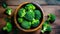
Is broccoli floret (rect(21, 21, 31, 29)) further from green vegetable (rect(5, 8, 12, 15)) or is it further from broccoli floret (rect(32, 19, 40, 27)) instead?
green vegetable (rect(5, 8, 12, 15))

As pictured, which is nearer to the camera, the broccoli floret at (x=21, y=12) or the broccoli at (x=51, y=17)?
the broccoli floret at (x=21, y=12)

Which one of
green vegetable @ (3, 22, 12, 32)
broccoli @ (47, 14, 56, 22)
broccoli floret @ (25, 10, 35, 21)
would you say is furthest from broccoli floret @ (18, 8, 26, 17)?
broccoli @ (47, 14, 56, 22)

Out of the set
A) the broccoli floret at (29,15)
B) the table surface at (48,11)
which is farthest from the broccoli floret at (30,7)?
the table surface at (48,11)

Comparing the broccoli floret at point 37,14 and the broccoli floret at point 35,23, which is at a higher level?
the broccoli floret at point 37,14

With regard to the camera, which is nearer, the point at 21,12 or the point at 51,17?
the point at 21,12

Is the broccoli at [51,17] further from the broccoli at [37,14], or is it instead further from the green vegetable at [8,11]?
the green vegetable at [8,11]

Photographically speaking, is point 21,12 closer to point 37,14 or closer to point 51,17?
point 37,14

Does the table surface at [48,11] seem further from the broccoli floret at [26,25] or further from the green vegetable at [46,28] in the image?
the broccoli floret at [26,25]

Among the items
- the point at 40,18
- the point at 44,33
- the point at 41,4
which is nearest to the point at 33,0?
the point at 41,4

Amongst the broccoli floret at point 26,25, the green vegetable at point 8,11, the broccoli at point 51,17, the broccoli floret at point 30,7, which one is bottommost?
the broccoli floret at point 26,25

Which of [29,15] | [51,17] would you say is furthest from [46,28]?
[29,15]

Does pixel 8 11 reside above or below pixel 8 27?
above
